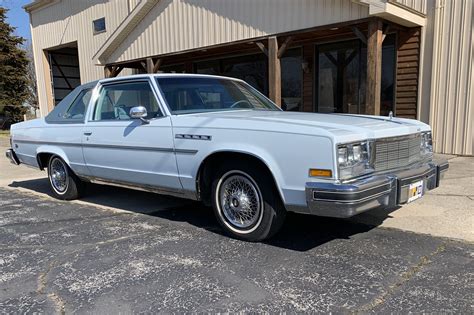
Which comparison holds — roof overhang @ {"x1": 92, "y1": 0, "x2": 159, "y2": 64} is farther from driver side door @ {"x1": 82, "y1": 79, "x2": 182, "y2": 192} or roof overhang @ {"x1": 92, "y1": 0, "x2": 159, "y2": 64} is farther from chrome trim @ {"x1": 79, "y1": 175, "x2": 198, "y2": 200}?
chrome trim @ {"x1": 79, "y1": 175, "x2": 198, "y2": 200}

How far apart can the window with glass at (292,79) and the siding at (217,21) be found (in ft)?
6.90

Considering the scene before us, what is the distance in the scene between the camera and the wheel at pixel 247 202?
361 centimetres

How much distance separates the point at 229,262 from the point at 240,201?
64 centimetres

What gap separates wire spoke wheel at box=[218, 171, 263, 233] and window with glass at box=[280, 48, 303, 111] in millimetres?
8257

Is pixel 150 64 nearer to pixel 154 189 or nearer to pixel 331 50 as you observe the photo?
pixel 331 50

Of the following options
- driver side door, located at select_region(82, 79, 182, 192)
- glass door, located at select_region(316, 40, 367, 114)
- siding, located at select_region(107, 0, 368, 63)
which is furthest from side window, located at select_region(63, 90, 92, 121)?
glass door, located at select_region(316, 40, 367, 114)

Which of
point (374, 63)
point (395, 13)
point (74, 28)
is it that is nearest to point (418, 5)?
point (395, 13)

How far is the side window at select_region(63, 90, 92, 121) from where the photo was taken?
5410 millimetres

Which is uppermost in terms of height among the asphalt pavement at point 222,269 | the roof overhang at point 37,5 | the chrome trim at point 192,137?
the roof overhang at point 37,5

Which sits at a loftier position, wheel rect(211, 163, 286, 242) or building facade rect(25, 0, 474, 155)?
building facade rect(25, 0, 474, 155)

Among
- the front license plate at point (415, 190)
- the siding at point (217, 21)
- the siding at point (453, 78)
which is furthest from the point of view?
the siding at point (217, 21)

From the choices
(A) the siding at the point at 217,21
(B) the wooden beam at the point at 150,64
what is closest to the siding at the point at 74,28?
(A) the siding at the point at 217,21

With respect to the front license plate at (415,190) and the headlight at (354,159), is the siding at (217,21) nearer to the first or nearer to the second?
the front license plate at (415,190)

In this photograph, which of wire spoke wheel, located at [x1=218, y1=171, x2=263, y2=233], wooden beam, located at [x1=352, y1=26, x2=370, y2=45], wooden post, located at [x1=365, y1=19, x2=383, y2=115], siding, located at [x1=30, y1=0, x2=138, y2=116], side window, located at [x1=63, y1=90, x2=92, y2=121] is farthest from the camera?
siding, located at [x1=30, y1=0, x2=138, y2=116]
